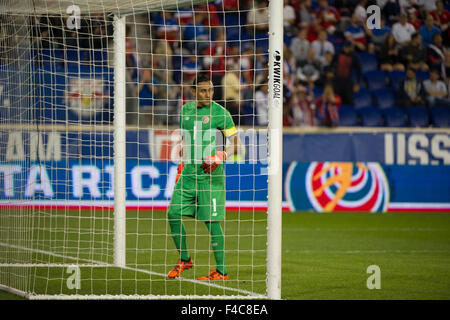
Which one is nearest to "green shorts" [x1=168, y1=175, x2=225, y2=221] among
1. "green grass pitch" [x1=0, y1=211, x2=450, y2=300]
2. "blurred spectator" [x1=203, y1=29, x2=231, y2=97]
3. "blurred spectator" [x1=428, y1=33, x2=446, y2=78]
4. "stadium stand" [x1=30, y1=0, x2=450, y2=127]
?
"green grass pitch" [x1=0, y1=211, x2=450, y2=300]

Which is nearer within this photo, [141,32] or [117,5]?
[117,5]

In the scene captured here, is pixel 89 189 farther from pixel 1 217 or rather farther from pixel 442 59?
pixel 442 59

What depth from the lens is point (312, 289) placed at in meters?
7.09

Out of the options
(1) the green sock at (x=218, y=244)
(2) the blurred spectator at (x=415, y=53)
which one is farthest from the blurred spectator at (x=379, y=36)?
(1) the green sock at (x=218, y=244)

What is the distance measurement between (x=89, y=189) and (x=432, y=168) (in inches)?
273

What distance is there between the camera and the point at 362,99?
17.6m

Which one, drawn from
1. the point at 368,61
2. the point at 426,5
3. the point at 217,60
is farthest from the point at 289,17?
the point at 426,5

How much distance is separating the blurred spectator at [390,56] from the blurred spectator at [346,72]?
2.14ft

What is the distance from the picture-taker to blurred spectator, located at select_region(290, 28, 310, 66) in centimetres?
1780

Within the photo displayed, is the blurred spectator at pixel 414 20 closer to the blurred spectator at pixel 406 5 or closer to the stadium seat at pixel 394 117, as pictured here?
the blurred spectator at pixel 406 5

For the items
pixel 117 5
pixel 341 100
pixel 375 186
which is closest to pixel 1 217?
pixel 117 5

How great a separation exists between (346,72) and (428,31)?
7.96 feet

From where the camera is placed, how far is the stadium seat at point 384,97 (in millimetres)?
17328

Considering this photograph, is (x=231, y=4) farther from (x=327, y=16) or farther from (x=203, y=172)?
(x=203, y=172)
